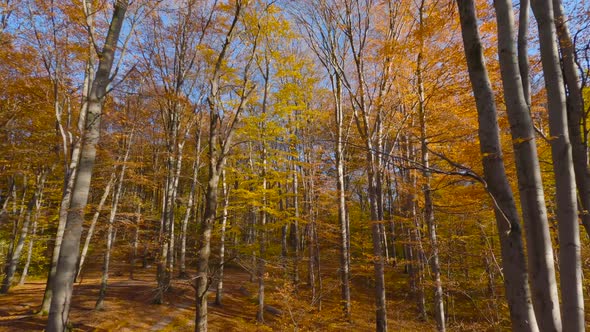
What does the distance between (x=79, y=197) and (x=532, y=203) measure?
6.36 m

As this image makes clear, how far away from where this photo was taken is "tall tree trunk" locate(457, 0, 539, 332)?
1736 mm

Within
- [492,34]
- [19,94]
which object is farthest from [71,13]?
[492,34]

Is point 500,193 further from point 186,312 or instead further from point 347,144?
point 186,312

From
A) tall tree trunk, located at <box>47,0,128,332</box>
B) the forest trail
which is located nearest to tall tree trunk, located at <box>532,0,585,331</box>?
tall tree trunk, located at <box>47,0,128,332</box>

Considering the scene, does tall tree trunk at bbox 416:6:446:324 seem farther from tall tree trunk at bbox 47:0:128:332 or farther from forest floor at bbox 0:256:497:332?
tall tree trunk at bbox 47:0:128:332

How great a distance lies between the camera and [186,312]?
1104cm

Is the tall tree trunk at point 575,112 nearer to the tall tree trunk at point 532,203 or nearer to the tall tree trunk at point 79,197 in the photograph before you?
the tall tree trunk at point 532,203

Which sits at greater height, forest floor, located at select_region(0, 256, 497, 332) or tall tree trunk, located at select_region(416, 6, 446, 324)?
tall tree trunk, located at select_region(416, 6, 446, 324)

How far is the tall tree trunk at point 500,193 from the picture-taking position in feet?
5.70

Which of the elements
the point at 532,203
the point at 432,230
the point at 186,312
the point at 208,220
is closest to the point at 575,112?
the point at 532,203

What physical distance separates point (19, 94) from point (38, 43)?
2732mm

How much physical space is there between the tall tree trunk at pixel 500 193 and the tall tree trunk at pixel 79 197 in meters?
5.85

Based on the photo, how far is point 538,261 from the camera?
2.05 metres

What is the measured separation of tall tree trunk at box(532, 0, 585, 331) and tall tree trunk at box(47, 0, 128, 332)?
250 inches
